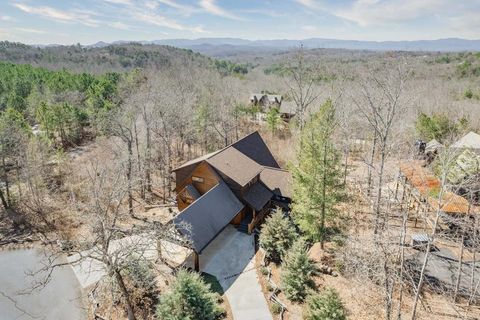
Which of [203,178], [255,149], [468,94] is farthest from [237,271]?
[468,94]

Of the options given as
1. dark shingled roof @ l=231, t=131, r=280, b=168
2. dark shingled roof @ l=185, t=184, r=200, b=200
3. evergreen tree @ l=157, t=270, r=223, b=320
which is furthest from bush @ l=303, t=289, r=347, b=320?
dark shingled roof @ l=231, t=131, r=280, b=168

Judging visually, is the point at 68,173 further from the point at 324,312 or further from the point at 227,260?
the point at 324,312

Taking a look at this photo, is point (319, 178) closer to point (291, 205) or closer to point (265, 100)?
point (291, 205)

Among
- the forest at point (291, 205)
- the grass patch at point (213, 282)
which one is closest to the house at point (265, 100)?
the forest at point (291, 205)

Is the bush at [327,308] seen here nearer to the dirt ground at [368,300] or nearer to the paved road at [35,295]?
the dirt ground at [368,300]

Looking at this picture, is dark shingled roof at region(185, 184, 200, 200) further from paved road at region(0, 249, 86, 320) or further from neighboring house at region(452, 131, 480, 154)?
neighboring house at region(452, 131, 480, 154)

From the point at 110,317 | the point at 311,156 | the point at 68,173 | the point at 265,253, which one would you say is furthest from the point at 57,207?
the point at 311,156

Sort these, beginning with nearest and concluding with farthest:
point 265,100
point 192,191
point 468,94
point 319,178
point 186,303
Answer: point 186,303, point 319,178, point 192,191, point 468,94, point 265,100
